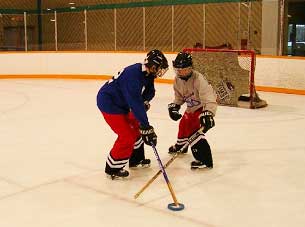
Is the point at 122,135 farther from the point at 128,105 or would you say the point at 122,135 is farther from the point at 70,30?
the point at 70,30

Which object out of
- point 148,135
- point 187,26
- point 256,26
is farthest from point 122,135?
point 187,26

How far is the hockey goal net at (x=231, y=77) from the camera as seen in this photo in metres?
6.75

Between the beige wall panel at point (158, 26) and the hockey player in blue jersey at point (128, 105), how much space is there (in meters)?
8.25

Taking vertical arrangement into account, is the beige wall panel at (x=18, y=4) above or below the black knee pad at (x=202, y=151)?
above

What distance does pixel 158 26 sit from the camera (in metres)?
12.1

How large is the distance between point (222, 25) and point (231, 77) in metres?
4.45

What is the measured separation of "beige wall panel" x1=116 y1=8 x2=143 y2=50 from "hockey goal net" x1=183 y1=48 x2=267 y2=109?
4999 millimetres

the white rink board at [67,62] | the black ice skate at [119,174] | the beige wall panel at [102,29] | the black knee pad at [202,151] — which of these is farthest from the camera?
the beige wall panel at [102,29]

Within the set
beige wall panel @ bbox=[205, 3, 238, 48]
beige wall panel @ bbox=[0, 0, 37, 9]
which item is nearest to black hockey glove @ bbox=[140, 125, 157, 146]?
beige wall panel @ bbox=[205, 3, 238, 48]

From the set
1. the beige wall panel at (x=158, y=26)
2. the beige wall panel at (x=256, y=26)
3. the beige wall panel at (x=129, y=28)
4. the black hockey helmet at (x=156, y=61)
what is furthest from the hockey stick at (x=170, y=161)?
the beige wall panel at (x=129, y=28)

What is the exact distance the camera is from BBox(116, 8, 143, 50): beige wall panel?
12.0 metres

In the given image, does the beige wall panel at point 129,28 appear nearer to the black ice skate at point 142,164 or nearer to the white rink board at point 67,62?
the white rink board at point 67,62

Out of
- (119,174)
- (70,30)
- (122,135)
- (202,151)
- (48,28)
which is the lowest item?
(119,174)

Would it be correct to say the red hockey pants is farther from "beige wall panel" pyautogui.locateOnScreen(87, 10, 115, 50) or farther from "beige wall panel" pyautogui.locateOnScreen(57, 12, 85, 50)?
"beige wall panel" pyautogui.locateOnScreen(87, 10, 115, 50)
